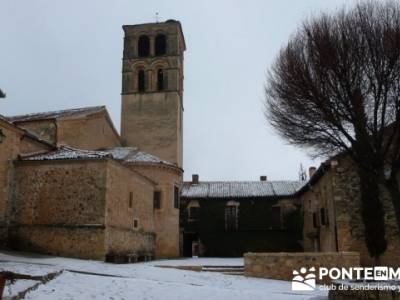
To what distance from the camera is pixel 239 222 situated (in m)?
32.9

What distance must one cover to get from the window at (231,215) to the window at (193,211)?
219 cm

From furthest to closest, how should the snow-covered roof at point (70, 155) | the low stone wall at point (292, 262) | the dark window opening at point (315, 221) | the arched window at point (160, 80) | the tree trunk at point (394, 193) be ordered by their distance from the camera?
1. the arched window at point (160, 80)
2. the dark window opening at point (315, 221)
3. the snow-covered roof at point (70, 155)
4. the low stone wall at point (292, 262)
5. the tree trunk at point (394, 193)

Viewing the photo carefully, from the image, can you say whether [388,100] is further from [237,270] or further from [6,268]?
[6,268]

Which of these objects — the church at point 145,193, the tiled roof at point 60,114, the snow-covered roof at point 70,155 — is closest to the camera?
the church at point 145,193

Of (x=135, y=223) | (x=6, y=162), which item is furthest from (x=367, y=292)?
(x=135, y=223)

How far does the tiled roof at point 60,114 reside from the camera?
79.0 ft

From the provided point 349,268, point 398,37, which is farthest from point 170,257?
point 398,37

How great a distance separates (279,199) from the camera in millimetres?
33156

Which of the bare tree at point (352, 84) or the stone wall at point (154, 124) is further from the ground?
the stone wall at point (154, 124)

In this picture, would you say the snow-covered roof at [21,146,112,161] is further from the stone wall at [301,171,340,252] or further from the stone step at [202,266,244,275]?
the stone wall at [301,171,340,252]

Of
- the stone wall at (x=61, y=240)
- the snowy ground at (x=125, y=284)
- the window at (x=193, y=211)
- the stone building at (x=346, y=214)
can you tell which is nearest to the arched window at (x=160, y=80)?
the window at (x=193, y=211)

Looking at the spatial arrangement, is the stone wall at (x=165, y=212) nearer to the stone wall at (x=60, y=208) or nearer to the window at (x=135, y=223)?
the window at (x=135, y=223)

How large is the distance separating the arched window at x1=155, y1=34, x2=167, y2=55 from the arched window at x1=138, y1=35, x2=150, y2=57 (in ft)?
2.45

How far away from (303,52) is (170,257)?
17.2 metres
